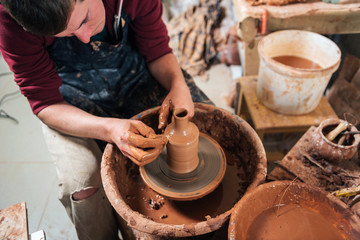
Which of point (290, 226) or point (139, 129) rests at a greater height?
point (139, 129)

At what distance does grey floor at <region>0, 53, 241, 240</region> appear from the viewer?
218 centimetres

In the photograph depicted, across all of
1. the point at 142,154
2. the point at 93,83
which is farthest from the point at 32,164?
the point at 142,154

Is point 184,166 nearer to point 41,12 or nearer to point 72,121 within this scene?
point 72,121

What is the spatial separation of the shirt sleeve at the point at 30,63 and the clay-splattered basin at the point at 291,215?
3.88 ft

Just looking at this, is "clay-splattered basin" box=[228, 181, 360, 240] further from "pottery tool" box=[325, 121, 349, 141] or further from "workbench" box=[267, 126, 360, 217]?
"pottery tool" box=[325, 121, 349, 141]

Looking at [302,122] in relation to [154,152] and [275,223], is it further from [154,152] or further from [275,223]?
[154,152]

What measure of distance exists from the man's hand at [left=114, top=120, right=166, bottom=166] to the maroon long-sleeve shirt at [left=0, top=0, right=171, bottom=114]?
0.56m

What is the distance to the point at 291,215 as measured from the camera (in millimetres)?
1223

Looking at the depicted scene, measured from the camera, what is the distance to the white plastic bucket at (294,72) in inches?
71.1

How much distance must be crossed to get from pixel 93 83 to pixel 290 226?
4.53 feet

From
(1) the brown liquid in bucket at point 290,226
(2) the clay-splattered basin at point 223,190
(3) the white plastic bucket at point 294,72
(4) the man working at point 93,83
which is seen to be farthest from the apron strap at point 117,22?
(1) the brown liquid in bucket at point 290,226

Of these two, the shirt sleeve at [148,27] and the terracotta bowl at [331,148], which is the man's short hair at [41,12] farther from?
the terracotta bowl at [331,148]

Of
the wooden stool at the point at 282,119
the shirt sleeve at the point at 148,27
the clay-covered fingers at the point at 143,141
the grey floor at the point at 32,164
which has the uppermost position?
the shirt sleeve at the point at 148,27

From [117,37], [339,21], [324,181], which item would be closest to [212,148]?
[324,181]
